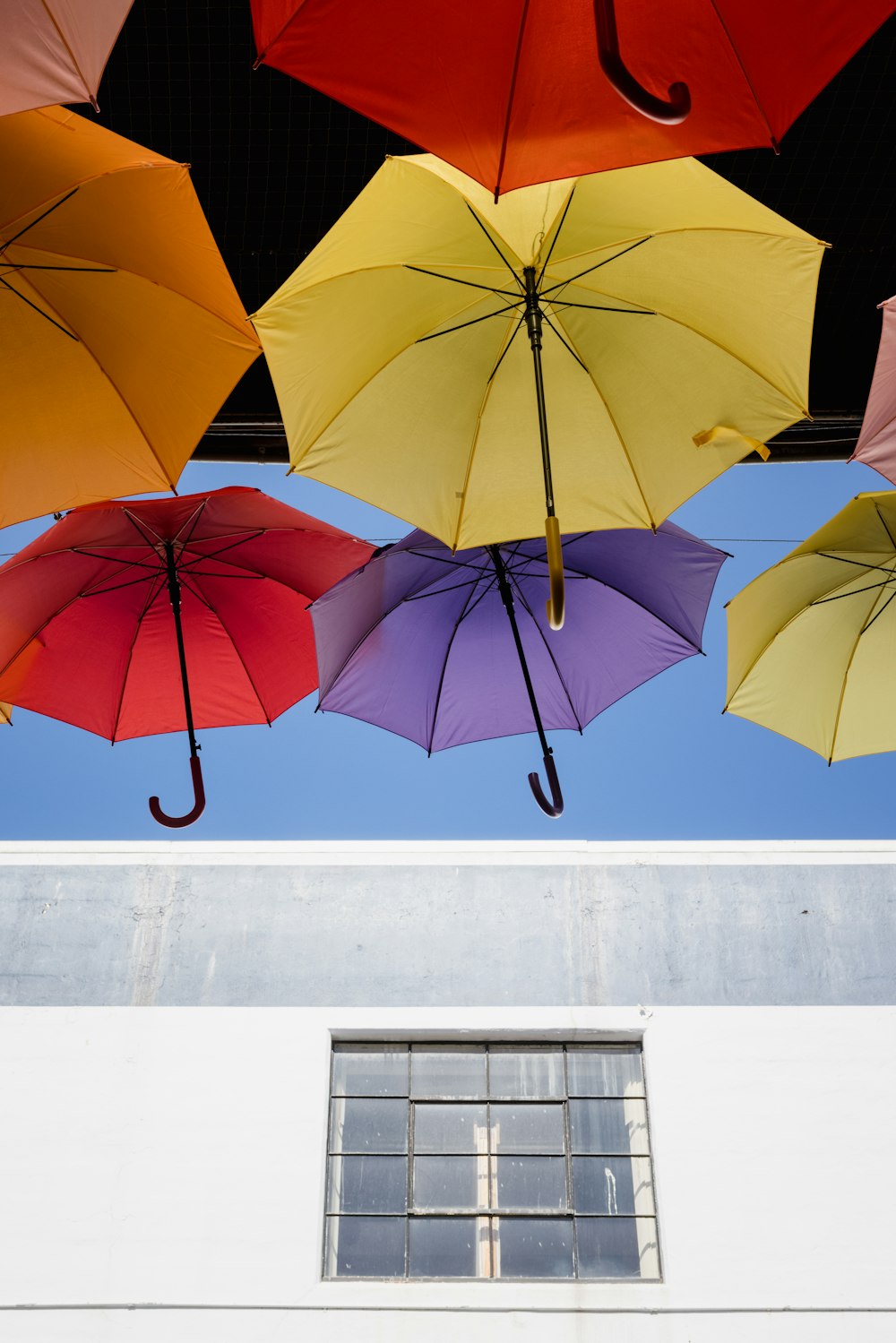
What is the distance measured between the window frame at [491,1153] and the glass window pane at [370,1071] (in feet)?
0.10

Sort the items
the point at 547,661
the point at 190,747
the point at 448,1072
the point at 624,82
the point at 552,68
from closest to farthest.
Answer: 1. the point at 624,82
2. the point at 552,68
3. the point at 190,747
4. the point at 547,661
5. the point at 448,1072

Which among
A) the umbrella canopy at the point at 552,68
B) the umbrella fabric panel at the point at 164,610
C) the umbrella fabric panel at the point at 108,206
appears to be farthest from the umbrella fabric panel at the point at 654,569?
the umbrella canopy at the point at 552,68

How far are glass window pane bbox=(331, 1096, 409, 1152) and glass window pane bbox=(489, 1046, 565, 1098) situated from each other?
73 centimetres

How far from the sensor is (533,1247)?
28.6 ft

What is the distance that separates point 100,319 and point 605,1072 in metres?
7.37

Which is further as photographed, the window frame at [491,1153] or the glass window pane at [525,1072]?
the glass window pane at [525,1072]

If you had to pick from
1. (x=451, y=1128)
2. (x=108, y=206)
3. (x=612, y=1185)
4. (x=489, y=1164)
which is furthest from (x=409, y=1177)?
(x=108, y=206)

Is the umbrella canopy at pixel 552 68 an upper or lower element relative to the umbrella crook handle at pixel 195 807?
upper

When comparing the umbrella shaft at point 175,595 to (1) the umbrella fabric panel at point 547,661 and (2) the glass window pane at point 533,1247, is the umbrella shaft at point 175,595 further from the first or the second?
(2) the glass window pane at point 533,1247

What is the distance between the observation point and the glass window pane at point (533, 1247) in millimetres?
8641

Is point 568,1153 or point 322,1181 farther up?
point 568,1153

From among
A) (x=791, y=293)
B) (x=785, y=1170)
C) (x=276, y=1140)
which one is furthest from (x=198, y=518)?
(x=785, y=1170)

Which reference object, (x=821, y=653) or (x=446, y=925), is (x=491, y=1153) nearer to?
(x=446, y=925)

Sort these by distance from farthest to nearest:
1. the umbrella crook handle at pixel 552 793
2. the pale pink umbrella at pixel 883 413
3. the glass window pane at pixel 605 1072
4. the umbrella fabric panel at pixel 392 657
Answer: the glass window pane at pixel 605 1072
the umbrella fabric panel at pixel 392 657
the umbrella crook handle at pixel 552 793
the pale pink umbrella at pixel 883 413
